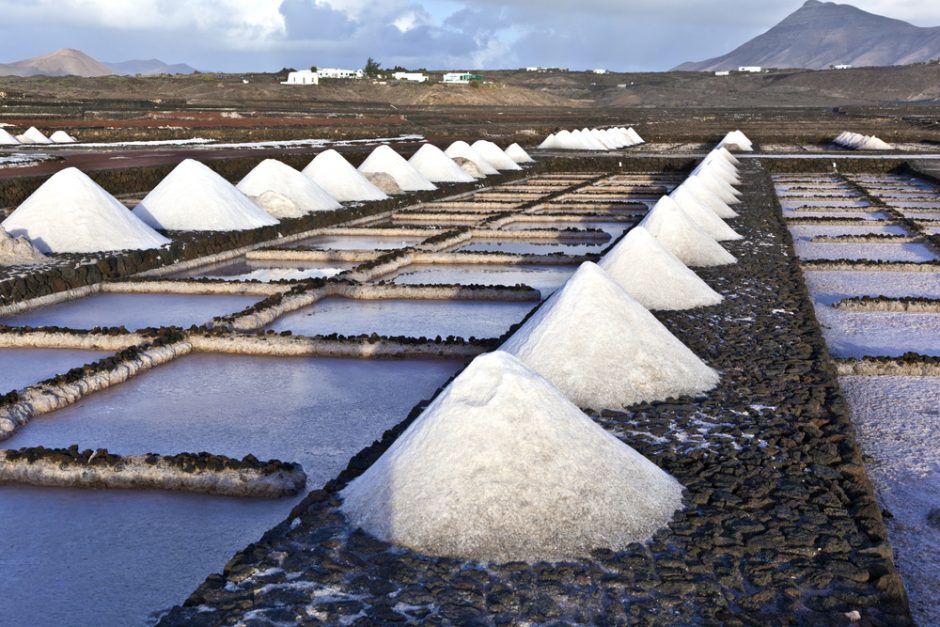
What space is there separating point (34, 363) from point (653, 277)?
3.69 meters

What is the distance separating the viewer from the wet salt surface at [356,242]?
998 centimetres

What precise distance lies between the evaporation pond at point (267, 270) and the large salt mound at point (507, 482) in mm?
4930

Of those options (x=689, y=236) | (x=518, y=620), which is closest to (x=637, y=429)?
(x=518, y=620)

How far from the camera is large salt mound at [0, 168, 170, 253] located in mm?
8484

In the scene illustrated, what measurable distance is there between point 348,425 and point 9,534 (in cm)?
143

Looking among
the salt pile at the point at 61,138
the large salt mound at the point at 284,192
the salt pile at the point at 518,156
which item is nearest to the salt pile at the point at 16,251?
the large salt mound at the point at 284,192

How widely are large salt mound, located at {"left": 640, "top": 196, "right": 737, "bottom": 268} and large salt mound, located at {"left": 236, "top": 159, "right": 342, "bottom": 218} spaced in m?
4.85

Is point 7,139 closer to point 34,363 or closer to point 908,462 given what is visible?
point 34,363

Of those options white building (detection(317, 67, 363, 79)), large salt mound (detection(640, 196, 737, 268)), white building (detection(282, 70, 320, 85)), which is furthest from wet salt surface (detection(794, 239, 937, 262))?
white building (detection(317, 67, 363, 79))

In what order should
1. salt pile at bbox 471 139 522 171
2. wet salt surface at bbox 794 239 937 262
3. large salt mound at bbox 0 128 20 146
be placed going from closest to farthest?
wet salt surface at bbox 794 239 937 262 → salt pile at bbox 471 139 522 171 → large salt mound at bbox 0 128 20 146

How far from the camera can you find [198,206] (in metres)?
10.1

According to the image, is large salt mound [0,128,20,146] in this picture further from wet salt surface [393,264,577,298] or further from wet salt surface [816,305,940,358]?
wet salt surface [816,305,940,358]

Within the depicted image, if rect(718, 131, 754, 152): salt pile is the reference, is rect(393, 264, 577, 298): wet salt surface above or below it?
below

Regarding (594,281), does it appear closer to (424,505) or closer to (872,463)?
(872,463)
